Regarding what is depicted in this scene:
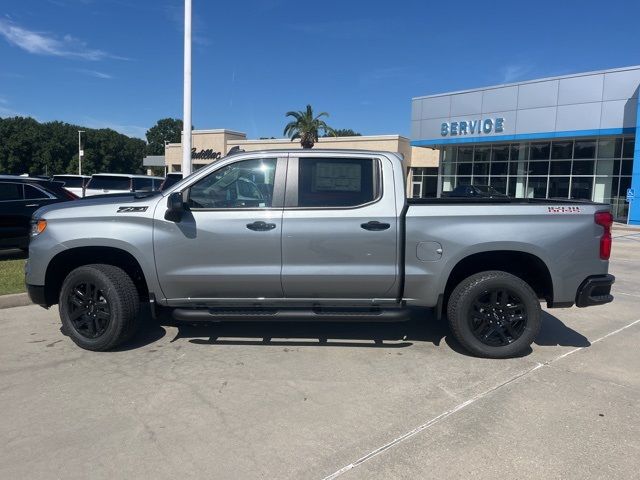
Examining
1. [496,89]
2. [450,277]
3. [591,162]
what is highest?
[496,89]

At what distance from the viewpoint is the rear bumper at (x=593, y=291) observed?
4.85 m

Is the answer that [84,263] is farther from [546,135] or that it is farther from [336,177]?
[546,135]

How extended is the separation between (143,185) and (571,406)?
15.5m

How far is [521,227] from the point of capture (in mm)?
4781

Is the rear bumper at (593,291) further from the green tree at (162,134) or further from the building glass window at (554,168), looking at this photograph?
the green tree at (162,134)

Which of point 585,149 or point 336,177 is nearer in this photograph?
point 336,177

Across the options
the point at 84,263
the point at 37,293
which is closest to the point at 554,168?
the point at 84,263

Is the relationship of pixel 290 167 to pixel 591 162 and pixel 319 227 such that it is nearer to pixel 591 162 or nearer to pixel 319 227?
pixel 319 227

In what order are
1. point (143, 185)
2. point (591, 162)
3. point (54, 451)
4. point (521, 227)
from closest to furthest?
point (54, 451), point (521, 227), point (143, 185), point (591, 162)

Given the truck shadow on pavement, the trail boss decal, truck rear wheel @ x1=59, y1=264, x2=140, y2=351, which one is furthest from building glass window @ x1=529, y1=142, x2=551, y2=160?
truck rear wheel @ x1=59, y1=264, x2=140, y2=351

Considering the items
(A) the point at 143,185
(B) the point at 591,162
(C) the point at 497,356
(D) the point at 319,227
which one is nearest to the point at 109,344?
(D) the point at 319,227

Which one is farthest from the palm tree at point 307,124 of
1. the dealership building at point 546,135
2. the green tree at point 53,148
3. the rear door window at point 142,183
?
the green tree at point 53,148

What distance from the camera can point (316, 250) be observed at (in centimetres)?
480

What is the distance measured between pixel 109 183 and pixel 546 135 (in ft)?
68.2
